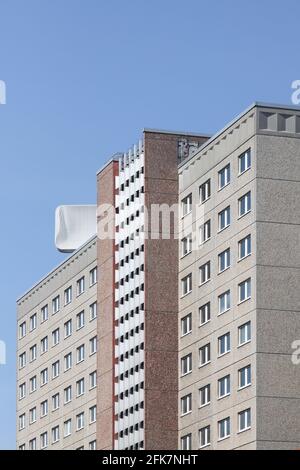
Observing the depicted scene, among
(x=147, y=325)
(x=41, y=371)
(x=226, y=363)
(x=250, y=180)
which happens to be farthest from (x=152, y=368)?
(x=41, y=371)

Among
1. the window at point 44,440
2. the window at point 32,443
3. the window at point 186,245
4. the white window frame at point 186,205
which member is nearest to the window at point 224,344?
the window at point 186,245

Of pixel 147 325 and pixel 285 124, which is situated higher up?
pixel 285 124

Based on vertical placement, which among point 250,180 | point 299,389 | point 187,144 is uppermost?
point 187,144

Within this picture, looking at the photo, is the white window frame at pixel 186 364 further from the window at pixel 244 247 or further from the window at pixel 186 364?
the window at pixel 244 247

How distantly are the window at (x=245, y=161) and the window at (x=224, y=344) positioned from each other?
974cm

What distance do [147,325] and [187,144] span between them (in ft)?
40.2

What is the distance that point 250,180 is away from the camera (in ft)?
284

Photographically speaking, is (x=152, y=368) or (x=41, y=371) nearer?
(x=152, y=368)

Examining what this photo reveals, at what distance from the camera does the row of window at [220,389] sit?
85.1m

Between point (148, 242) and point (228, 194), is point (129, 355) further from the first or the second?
point (228, 194)

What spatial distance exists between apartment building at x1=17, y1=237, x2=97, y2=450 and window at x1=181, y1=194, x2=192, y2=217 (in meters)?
15.9

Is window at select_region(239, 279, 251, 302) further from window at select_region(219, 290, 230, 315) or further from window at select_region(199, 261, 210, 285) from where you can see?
window at select_region(199, 261, 210, 285)

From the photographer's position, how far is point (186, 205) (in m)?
96.5

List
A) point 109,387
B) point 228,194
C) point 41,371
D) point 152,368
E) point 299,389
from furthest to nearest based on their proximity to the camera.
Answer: point 41,371
point 109,387
point 152,368
point 228,194
point 299,389
